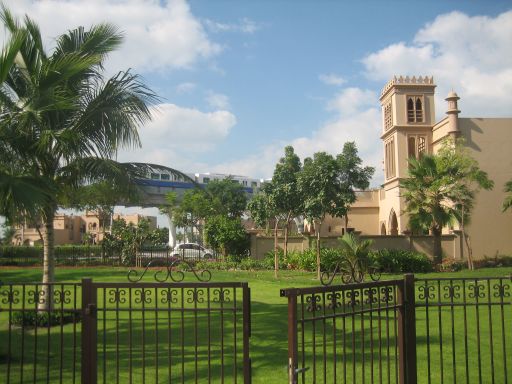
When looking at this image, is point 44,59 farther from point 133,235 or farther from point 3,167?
point 133,235

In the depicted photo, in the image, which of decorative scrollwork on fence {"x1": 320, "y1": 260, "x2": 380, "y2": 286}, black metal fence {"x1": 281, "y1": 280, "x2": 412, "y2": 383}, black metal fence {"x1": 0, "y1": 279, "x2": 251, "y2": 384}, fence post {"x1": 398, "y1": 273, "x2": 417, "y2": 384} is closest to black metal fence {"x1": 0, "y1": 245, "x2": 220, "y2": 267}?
black metal fence {"x1": 0, "y1": 279, "x2": 251, "y2": 384}

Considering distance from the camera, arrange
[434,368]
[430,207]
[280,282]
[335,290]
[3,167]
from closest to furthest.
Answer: [335,290] → [434,368] → [3,167] → [280,282] → [430,207]

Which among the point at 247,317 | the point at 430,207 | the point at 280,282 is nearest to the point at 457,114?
the point at 430,207

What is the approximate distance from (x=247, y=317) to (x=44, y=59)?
7.19 meters

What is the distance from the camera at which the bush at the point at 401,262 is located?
886 inches

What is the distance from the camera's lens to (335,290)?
4652mm

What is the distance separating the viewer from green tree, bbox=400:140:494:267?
22.9 meters

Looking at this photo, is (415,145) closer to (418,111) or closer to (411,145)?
(411,145)

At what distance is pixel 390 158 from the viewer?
107ft

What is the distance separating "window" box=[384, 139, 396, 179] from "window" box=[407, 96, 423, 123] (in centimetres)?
181

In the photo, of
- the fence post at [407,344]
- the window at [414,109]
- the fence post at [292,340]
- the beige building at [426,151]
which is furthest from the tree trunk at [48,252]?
the window at [414,109]

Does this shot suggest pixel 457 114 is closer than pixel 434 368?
No

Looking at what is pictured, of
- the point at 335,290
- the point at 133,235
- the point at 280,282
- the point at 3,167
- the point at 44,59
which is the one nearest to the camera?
the point at 335,290

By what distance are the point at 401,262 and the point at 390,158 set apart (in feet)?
37.4
